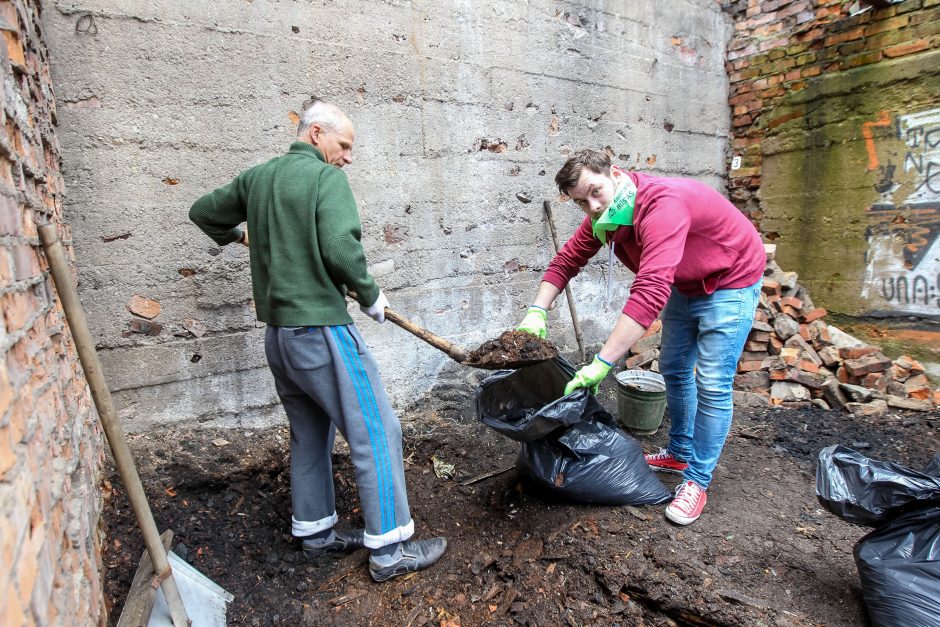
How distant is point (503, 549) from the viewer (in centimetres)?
238

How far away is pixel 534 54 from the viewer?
12.7ft

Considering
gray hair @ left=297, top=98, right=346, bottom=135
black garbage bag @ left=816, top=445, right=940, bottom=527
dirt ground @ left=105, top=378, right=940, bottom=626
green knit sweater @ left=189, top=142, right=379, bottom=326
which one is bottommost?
dirt ground @ left=105, top=378, right=940, bottom=626

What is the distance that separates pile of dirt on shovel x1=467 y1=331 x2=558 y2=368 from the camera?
2.39 m

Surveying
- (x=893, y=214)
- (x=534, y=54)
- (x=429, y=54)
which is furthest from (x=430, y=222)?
(x=893, y=214)

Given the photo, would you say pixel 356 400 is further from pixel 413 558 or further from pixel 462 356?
pixel 413 558

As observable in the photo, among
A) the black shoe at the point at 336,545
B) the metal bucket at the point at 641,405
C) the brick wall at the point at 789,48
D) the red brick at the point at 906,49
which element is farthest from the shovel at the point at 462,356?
the red brick at the point at 906,49

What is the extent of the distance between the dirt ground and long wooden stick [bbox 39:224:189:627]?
31cm

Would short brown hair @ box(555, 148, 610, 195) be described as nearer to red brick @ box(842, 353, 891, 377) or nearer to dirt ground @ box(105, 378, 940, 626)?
dirt ground @ box(105, 378, 940, 626)

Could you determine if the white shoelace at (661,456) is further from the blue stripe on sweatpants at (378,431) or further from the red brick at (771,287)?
the red brick at (771,287)

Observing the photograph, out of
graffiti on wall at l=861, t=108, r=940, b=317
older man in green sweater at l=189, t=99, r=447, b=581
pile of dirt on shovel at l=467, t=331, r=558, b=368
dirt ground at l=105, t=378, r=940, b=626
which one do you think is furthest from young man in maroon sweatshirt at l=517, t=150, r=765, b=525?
graffiti on wall at l=861, t=108, r=940, b=317

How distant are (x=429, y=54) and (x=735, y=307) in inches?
93.3

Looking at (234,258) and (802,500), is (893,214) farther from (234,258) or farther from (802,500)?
(234,258)

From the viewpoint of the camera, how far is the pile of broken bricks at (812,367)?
394 centimetres

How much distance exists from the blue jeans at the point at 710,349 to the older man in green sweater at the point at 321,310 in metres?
1.37
